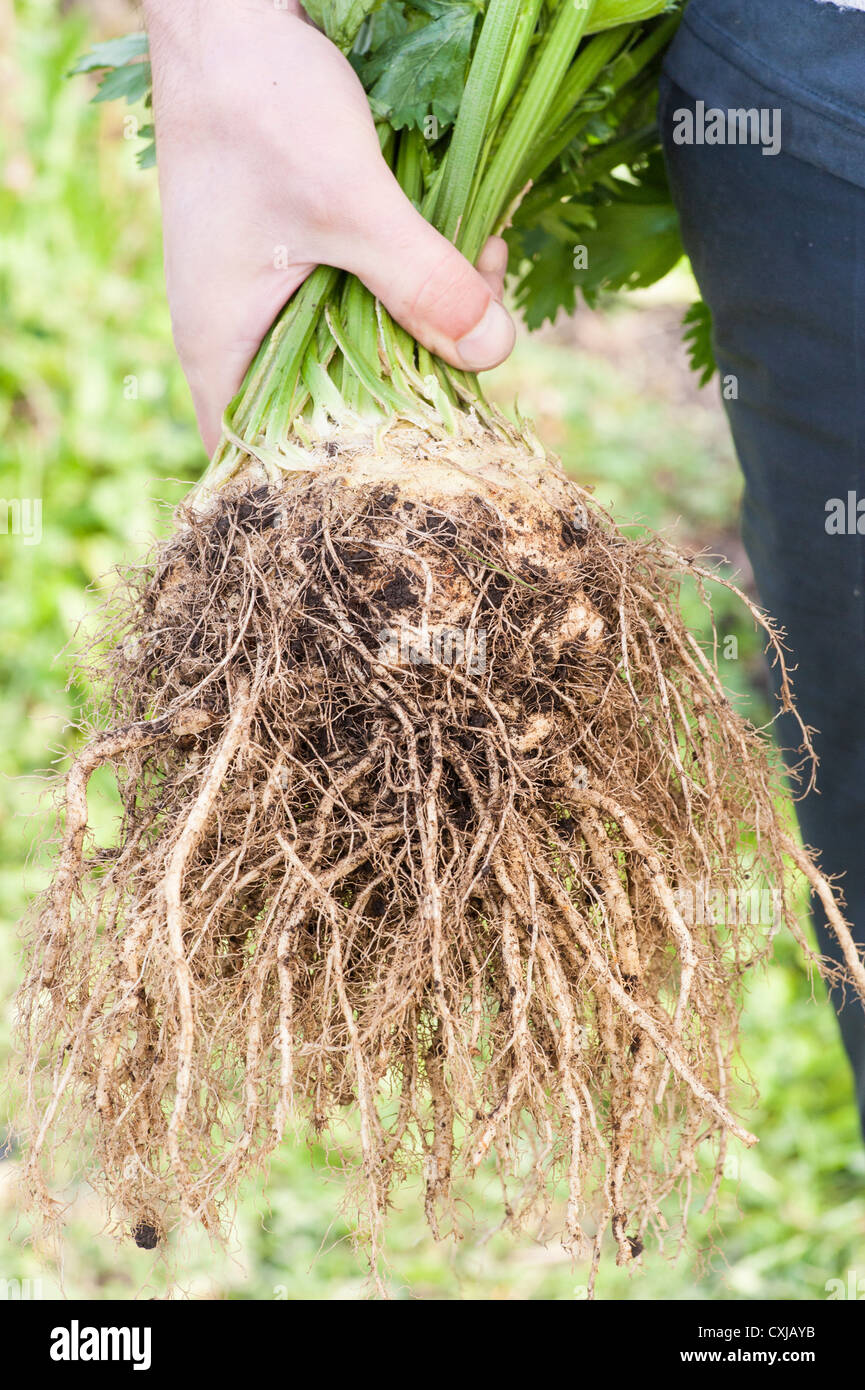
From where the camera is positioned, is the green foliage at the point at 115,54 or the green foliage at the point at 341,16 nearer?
the green foliage at the point at 341,16

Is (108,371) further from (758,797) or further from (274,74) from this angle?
(758,797)

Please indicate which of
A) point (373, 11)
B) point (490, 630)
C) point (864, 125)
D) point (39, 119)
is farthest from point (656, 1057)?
point (39, 119)

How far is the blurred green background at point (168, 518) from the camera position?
2088 millimetres

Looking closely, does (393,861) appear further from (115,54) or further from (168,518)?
(115,54)

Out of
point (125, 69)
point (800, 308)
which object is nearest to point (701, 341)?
point (800, 308)

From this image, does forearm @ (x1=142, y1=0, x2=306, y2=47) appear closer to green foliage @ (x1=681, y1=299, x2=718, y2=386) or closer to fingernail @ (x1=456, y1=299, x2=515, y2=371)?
fingernail @ (x1=456, y1=299, x2=515, y2=371)

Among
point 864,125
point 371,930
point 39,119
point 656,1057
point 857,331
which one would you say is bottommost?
point 656,1057

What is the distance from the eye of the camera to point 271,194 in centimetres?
118

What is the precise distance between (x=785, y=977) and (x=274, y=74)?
7.59 ft

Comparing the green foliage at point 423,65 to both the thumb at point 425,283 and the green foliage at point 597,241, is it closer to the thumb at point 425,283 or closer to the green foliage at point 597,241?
the thumb at point 425,283

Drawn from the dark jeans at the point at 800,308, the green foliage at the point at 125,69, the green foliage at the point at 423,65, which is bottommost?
the dark jeans at the point at 800,308

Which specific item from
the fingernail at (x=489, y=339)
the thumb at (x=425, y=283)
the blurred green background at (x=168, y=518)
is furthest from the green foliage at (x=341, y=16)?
the blurred green background at (x=168, y=518)

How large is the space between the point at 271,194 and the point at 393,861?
0.78 metres

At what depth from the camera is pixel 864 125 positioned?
113 cm
